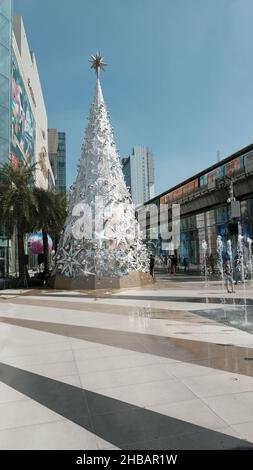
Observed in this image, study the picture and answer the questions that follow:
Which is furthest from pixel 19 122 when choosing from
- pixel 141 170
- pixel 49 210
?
pixel 141 170

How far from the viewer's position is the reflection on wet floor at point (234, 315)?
8.49 meters

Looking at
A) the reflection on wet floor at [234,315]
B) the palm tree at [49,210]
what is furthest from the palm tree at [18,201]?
the reflection on wet floor at [234,315]

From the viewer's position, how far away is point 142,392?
4.48 metres

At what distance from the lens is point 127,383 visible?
480cm

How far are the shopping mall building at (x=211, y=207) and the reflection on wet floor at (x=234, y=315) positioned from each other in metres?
9.80

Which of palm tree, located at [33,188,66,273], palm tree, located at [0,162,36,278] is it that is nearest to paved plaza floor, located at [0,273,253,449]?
palm tree, located at [0,162,36,278]

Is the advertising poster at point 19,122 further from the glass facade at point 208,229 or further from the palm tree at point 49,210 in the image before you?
the glass facade at point 208,229

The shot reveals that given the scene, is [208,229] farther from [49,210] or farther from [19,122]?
[49,210]

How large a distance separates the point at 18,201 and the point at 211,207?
23.7 metres

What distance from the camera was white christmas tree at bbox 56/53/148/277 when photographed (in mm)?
18484

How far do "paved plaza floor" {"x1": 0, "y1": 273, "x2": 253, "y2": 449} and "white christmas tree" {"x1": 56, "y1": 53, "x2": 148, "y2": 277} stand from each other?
350 inches

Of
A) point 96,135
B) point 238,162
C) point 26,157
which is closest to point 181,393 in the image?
point 96,135

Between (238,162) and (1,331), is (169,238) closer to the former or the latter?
(238,162)
